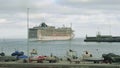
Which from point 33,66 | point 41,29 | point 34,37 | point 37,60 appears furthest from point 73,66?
point 34,37

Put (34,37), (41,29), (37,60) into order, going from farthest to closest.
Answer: (34,37)
(41,29)
(37,60)

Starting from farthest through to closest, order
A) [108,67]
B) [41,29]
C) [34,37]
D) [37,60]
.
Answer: [34,37] < [41,29] < [37,60] < [108,67]

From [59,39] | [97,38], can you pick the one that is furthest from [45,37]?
[97,38]

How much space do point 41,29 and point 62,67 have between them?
150 meters

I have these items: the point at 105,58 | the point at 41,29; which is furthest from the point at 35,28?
the point at 105,58

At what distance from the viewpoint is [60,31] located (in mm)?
184500

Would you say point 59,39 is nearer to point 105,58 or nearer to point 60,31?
point 60,31

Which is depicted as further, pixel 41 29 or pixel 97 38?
pixel 97 38

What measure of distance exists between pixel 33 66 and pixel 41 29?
149073mm

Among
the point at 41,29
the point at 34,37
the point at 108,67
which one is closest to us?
the point at 108,67

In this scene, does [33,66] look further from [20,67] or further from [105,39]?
[105,39]

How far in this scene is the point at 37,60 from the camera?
41.5 metres

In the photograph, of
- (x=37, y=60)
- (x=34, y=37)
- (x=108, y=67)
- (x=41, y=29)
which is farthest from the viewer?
(x=34, y=37)

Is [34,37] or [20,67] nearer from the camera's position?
[20,67]
